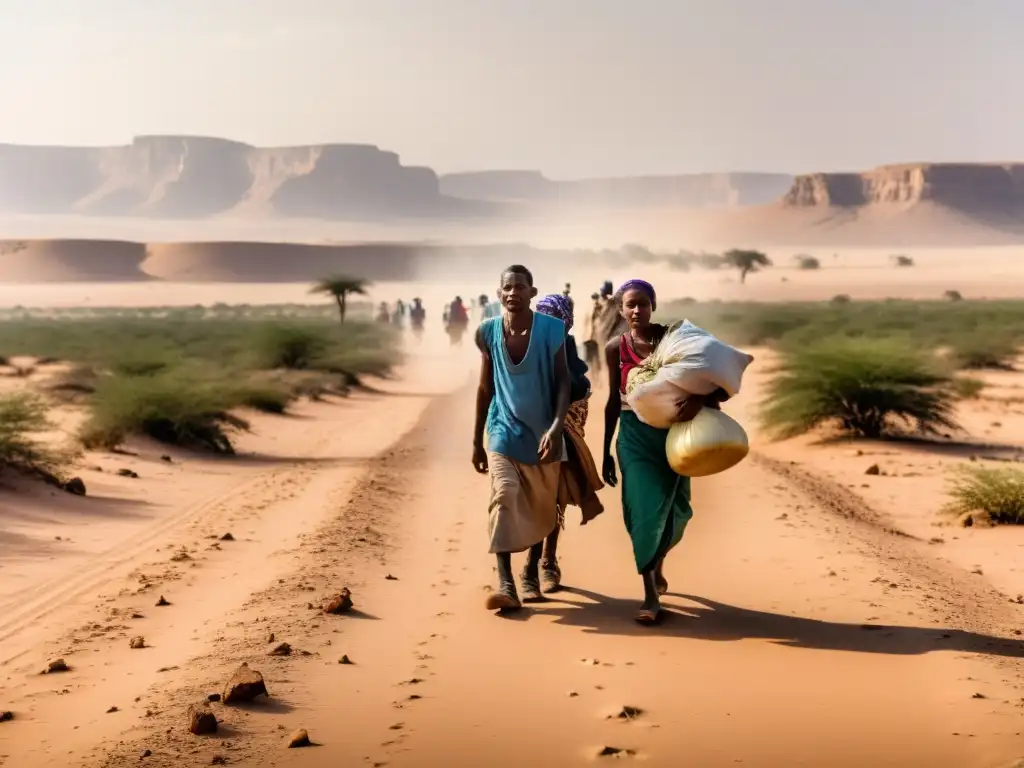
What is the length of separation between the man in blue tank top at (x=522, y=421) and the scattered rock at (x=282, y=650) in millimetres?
1210

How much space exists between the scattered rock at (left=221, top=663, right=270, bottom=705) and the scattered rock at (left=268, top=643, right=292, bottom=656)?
2.13ft

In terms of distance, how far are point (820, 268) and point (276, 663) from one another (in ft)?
382

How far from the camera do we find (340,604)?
23.7 ft

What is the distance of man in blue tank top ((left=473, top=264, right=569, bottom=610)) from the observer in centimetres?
712

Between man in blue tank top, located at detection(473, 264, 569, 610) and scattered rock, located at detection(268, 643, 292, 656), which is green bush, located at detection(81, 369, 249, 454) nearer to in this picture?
man in blue tank top, located at detection(473, 264, 569, 610)

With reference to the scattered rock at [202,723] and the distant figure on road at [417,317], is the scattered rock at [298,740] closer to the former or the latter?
the scattered rock at [202,723]

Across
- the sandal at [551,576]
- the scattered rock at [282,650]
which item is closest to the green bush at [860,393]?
the sandal at [551,576]

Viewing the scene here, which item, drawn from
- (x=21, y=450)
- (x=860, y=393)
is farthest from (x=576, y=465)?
(x=860, y=393)

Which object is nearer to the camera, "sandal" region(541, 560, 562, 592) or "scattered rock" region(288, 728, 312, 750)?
"scattered rock" region(288, 728, 312, 750)

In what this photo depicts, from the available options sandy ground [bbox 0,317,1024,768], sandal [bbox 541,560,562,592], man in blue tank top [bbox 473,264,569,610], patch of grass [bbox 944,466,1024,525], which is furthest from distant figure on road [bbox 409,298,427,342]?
man in blue tank top [bbox 473,264,569,610]

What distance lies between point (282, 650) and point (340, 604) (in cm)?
91

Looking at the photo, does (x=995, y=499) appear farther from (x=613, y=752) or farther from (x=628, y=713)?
(x=613, y=752)

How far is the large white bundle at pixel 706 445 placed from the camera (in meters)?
6.50

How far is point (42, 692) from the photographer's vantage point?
589cm
